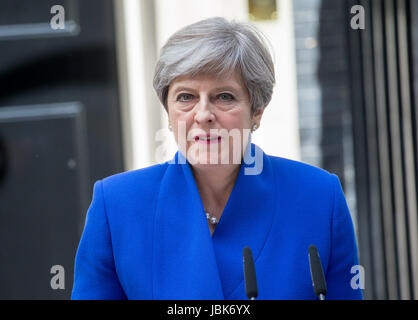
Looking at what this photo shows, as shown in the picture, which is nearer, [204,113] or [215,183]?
[204,113]

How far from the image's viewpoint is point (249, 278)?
0.95 meters

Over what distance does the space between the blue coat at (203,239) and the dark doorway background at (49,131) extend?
1.34 m

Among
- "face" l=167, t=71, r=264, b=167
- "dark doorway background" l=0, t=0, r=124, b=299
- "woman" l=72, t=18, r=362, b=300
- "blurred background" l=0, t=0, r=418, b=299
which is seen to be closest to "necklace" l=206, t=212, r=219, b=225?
"woman" l=72, t=18, r=362, b=300

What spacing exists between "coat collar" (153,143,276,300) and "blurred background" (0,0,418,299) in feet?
3.76

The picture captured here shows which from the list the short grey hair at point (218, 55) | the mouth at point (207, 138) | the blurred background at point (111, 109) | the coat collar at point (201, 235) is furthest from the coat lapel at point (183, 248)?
the blurred background at point (111, 109)

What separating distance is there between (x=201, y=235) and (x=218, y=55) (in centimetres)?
35

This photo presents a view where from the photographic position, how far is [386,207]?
7.45 feet

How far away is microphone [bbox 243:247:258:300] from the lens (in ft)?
3.05

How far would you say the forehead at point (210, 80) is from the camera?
1.16 m
